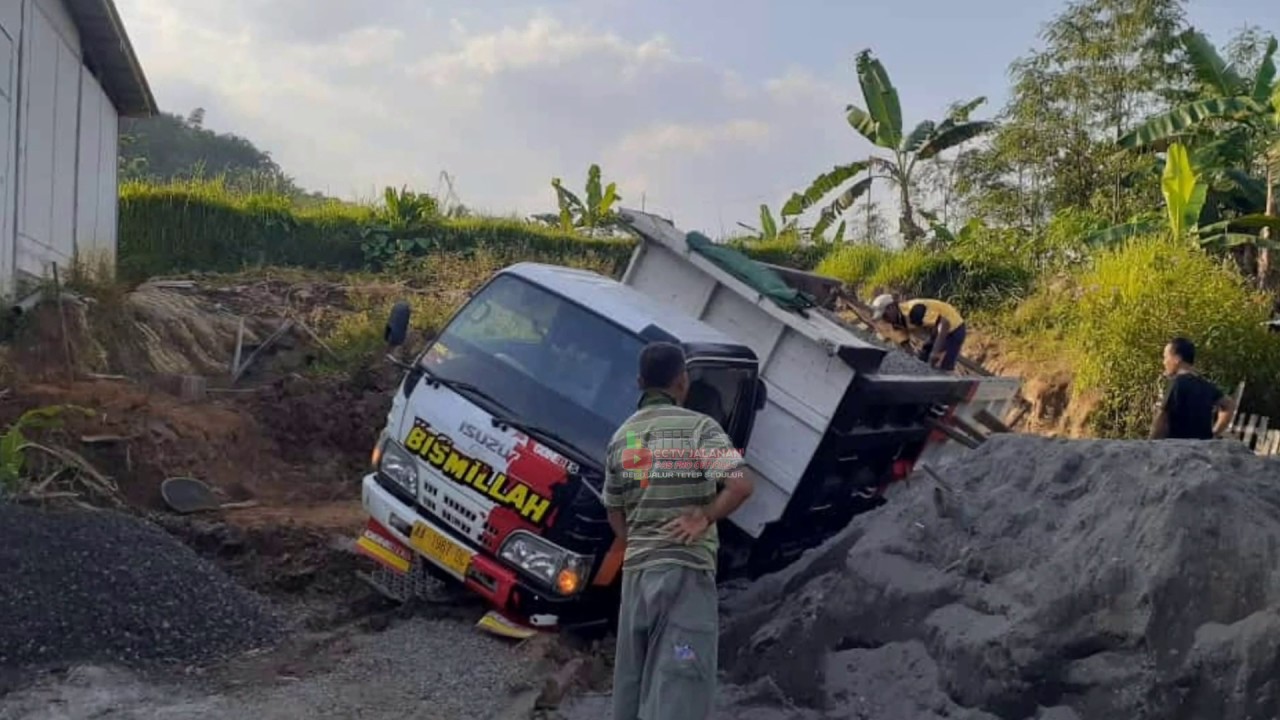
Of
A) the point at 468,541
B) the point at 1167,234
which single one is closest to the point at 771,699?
the point at 468,541

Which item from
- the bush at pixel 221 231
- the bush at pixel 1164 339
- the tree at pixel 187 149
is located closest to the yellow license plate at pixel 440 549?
the bush at pixel 1164 339

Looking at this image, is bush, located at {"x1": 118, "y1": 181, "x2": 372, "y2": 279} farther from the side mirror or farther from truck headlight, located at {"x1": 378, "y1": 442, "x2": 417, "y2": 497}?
truck headlight, located at {"x1": 378, "y1": 442, "x2": 417, "y2": 497}

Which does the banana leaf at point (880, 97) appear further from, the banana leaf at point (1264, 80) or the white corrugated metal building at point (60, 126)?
the white corrugated metal building at point (60, 126)

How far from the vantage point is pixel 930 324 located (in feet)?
37.4

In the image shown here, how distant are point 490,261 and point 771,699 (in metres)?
14.7

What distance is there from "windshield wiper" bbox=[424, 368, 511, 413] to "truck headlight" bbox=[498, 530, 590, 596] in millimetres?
747

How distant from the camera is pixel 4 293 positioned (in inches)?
448

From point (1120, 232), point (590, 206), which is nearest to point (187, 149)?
point (590, 206)

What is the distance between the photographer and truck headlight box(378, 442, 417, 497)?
6711mm

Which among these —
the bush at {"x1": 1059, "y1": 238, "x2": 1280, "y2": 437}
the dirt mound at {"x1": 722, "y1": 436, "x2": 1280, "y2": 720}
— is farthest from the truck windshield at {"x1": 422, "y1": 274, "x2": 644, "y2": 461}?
the bush at {"x1": 1059, "y1": 238, "x2": 1280, "y2": 437}

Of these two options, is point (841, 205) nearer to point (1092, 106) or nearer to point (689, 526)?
point (1092, 106)

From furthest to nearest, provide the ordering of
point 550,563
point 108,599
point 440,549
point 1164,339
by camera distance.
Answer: point 1164,339 < point 440,549 < point 108,599 < point 550,563

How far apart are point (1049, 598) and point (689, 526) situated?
191 cm

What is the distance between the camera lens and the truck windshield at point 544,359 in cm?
653
